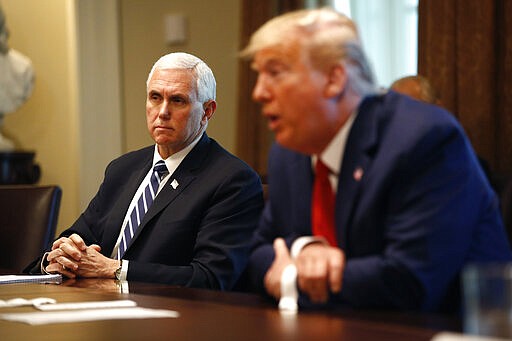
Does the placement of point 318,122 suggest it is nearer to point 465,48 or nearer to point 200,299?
point 200,299

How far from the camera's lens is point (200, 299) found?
2.12m

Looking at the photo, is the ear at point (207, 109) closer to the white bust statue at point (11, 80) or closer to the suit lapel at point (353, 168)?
the suit lapel at point (353, 168)

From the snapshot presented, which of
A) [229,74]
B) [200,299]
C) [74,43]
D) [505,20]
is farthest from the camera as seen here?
[74,43]

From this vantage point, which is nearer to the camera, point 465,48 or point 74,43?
point 465,48

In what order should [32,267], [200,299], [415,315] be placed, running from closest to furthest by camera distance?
[415,315]
[200,299]
[32,267]

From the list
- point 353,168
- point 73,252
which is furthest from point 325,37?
point 73,252

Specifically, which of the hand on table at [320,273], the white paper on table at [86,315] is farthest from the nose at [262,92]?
the white paper on table at [86,315]

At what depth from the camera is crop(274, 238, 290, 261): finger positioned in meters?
1.99

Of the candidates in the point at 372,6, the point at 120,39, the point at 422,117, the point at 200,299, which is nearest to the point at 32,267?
the point at 200,299

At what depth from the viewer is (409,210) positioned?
6.27ft

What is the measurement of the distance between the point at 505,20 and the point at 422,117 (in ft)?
6.95

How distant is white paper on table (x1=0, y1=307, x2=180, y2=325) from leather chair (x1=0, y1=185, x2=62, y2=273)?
5.39 ft

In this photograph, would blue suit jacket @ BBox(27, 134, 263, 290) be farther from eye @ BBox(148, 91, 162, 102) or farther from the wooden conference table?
the wooden conference table

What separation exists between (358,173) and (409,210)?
0.47ft
